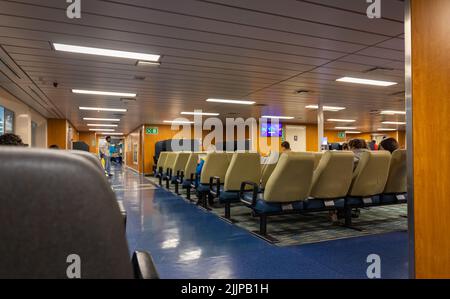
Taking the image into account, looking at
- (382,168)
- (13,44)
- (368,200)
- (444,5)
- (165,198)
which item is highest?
(13,44)

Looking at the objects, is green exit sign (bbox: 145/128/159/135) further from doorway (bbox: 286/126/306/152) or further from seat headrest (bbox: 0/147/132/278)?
seat headrest (bbox: 0/147/132/278)

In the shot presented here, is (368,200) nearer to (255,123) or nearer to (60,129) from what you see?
(255,123)

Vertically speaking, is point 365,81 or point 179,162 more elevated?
point 365,81

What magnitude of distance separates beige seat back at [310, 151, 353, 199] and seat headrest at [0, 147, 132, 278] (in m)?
3.26

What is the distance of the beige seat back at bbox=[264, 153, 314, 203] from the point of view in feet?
10.6

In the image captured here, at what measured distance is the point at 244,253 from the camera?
9.40 feet

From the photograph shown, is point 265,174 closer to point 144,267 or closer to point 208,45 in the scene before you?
point 208,45

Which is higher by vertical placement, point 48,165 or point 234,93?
point 234,93

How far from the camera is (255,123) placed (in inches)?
482

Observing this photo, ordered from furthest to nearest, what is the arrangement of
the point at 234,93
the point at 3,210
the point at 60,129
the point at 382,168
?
the point at 60,129 < the point at 234,93 < the point at 382,168 < the point at 3,210

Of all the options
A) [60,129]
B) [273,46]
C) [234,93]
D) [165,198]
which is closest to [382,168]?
[273,46]

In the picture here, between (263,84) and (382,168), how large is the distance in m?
2.66

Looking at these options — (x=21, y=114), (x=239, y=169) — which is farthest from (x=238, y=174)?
(x=21, y=114)

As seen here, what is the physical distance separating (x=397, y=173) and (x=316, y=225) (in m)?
1.37
